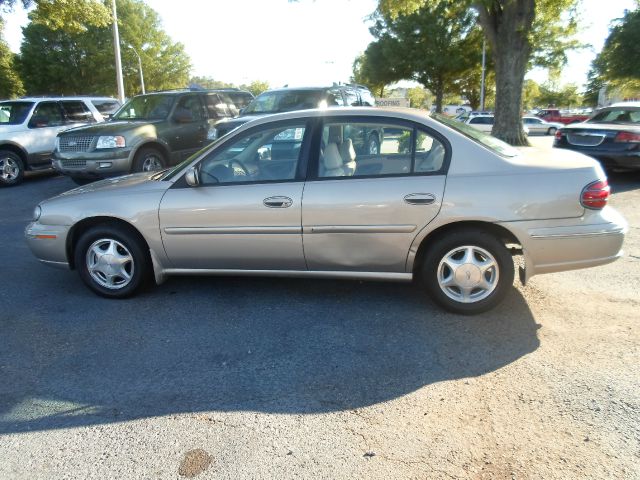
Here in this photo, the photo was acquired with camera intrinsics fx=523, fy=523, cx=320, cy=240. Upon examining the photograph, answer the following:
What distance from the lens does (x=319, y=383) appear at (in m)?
3.25

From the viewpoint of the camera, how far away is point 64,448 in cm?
271

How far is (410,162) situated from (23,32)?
156 ft

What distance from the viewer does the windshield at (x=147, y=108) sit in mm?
10531

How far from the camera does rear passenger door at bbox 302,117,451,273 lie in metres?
3.96

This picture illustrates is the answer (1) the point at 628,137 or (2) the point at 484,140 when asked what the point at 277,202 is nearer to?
(2) the point at 484,140

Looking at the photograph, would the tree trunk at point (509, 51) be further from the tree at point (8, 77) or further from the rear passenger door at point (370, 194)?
the tree at point (8, 77)

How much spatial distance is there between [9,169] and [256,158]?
924 centimetres

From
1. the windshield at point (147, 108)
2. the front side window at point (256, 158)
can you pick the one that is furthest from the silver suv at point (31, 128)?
the front side window at point (256, 158)

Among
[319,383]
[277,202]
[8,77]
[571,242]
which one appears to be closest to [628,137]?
[571,242]

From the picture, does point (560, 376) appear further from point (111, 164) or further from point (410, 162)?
point (111, 164)

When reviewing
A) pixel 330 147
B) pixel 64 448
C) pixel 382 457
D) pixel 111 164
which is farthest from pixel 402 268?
pixel 111 164

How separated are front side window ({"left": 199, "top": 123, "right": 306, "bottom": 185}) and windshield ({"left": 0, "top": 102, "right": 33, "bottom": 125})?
9367 millimetres

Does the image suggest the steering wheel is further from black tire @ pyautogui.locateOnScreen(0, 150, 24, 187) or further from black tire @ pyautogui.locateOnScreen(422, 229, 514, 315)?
black tire @ pyautogui.locateOnScreen(0, 150, 24, 187)

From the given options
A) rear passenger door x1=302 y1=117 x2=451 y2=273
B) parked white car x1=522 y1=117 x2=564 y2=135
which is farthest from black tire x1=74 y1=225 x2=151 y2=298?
parked white car x1=522 y1=117 x2=564 y2=135
